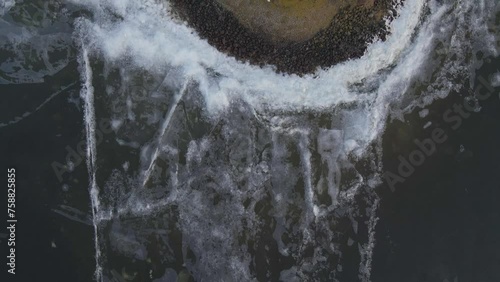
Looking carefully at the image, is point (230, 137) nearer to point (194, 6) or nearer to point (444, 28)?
point (194, 6)

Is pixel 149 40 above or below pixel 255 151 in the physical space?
above

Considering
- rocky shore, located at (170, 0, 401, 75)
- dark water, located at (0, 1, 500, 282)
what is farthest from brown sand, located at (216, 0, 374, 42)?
dark water, located at (0, 1, 500, 282)

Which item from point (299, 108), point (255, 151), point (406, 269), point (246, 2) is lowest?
point (406, 269)

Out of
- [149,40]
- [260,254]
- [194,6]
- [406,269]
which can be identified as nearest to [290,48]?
[194,6]

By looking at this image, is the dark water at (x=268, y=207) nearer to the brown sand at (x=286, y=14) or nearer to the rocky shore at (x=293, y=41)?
the rocky shore at (x=293, y=41)

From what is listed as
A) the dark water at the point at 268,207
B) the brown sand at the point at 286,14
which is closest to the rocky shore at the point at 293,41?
the brown sand at the point at 286,14
